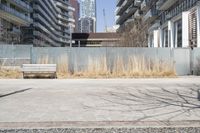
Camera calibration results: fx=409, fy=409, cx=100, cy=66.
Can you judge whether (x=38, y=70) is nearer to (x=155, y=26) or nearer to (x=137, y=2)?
(x=155, y=26)

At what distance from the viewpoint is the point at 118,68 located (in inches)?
1059

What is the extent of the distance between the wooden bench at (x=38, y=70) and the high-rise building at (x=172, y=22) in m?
18.3

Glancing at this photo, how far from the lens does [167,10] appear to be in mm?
57688

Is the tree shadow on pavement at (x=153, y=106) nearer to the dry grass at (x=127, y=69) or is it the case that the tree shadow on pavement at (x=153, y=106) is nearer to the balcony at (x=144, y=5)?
the dry grass at (x=127, y=69)

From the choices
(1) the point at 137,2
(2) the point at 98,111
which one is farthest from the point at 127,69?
(1) the point at 137,2

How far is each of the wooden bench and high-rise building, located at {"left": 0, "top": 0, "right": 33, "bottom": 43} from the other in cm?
3852

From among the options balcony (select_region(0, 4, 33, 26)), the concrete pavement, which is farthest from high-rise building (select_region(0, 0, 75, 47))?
the concrete pavement

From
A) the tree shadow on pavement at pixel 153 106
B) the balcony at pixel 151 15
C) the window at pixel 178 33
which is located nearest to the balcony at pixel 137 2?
the balcony at pixel 151 15

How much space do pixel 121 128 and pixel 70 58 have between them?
2014cm

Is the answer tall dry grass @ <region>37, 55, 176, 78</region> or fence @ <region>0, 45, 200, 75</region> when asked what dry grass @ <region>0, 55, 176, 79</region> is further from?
fence @ <region>0, 45, 200, 75</region>

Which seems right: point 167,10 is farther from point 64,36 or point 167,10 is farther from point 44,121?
point 64,36

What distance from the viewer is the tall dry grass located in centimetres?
2630

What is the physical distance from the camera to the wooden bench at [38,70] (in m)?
24.9

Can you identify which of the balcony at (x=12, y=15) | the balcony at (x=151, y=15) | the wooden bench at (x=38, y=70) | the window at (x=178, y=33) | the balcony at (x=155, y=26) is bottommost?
the wooden bench at (x=38, y=70)
